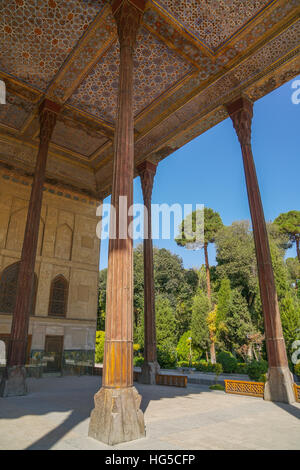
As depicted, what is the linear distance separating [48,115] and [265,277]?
30.9 feet

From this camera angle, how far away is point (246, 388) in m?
8.51

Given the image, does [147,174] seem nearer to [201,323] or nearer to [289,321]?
[289,321]

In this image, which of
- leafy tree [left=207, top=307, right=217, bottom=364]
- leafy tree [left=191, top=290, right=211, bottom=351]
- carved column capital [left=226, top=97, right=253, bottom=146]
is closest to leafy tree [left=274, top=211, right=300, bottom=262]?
leafy tree [left=191, top=290, right=211, bottom=351]

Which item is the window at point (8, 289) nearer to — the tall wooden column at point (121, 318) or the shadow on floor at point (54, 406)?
the shadow on floor at point (54, 406)

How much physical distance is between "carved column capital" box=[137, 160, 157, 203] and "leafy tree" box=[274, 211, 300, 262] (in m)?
23.0

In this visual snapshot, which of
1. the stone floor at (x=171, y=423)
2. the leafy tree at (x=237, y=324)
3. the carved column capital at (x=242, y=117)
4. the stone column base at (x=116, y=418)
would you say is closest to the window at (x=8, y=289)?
the stone floor at (x=171, y=423)

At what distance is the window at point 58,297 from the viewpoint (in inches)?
575

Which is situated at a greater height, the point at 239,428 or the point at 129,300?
the point at 129,300

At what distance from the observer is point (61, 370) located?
45.6 feet

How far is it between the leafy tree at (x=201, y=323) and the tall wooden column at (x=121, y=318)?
2108 cm

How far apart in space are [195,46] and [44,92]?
5.53 meters

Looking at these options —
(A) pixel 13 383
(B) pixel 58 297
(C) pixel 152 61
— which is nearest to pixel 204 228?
(B) pixel 58 297
